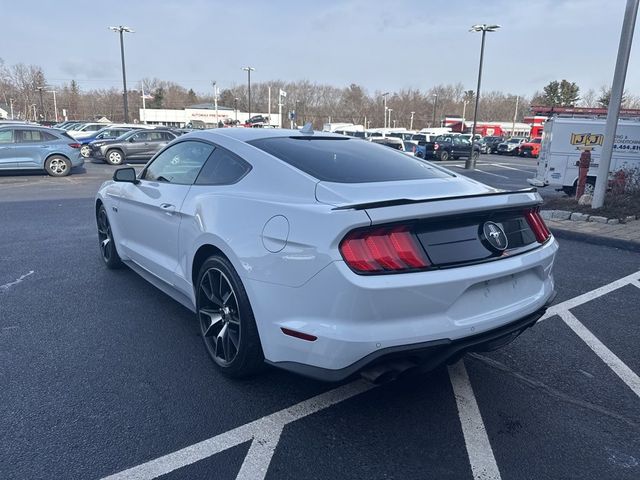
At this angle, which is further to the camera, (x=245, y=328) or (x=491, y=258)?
(x=245, y=328)

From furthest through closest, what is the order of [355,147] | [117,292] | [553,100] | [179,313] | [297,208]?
[553,100] → [117,292] → [179,313] → [355,147] → [297,208]

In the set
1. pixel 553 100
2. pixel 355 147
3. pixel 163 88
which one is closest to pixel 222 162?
pixel 355 147

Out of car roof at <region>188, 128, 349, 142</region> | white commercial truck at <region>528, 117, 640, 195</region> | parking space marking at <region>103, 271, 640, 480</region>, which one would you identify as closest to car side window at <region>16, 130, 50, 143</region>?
car roof at <region>188, 128, 349, 142</region>

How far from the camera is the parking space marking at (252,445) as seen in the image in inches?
90.6

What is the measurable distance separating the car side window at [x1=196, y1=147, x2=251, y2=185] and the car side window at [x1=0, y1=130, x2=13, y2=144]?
1409 centimetres

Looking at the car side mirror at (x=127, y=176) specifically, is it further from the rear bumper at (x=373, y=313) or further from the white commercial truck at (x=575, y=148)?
the white commercial truck at (x=575, y=148)

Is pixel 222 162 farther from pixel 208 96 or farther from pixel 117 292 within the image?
pixel 208 96

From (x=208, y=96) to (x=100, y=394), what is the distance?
13581 centimetres

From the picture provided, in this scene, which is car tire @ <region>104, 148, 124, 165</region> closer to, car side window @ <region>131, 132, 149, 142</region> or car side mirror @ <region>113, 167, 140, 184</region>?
car side window @ <region>131, 132, 149, 142</region>

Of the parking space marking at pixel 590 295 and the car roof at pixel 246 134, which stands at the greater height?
the car roof at pixel 246 134

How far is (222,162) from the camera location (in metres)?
3.44

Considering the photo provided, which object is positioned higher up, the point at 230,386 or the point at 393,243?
the point at 393,243

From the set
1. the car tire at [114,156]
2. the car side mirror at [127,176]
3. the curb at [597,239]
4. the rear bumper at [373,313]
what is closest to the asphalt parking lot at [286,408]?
the rear bumper at [373,313]

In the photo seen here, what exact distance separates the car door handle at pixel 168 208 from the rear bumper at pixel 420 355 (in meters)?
1.57
